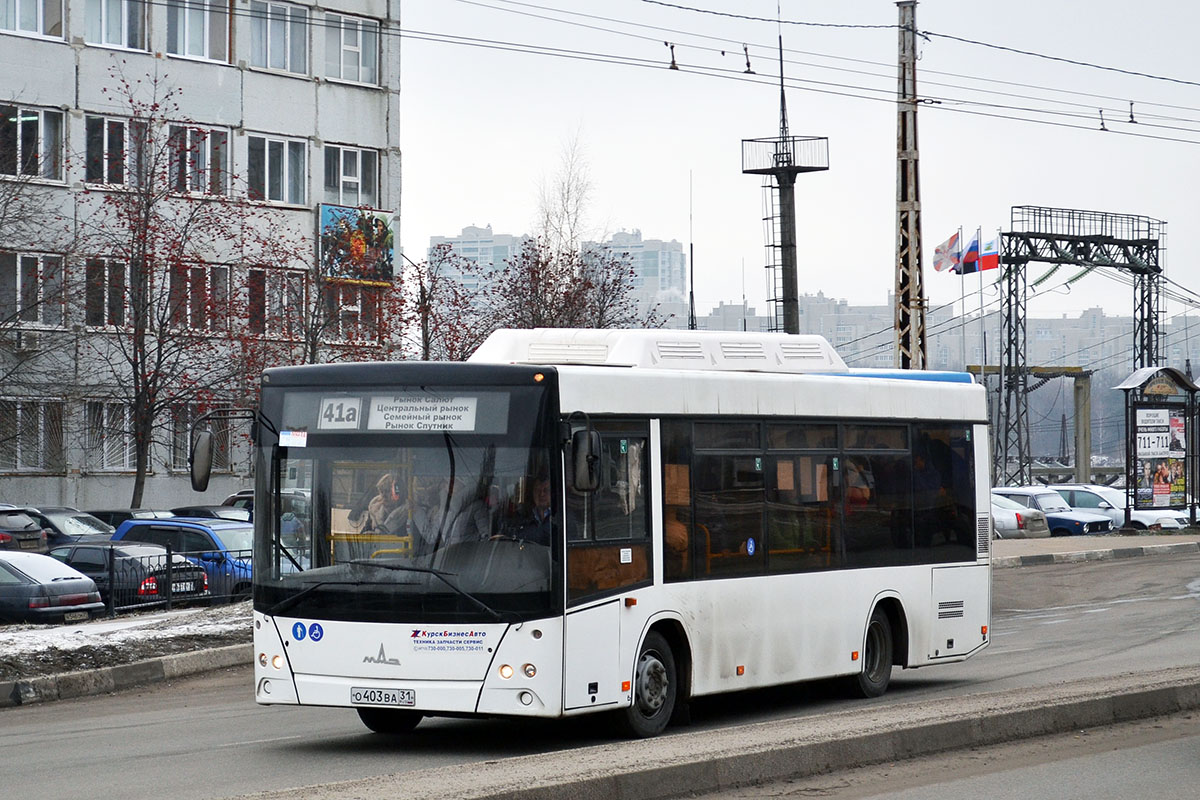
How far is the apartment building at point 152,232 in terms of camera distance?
4031cm

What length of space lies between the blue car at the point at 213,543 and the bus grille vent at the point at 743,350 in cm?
1165

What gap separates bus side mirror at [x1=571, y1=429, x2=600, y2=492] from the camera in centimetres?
1034

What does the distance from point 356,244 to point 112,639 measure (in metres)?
28.2

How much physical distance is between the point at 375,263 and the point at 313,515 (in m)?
35.0

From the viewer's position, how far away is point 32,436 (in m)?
40.8

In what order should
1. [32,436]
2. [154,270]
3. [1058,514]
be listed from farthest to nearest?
[1058,514] → [32,436] → [154,270]

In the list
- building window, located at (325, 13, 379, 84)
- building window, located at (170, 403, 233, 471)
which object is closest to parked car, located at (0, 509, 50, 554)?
building window, located at (170, 403, 233, 471)

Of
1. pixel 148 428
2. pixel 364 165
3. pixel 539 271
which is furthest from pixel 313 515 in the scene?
pixel 364 165

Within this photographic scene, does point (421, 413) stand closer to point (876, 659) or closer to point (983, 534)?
point (876, 659)

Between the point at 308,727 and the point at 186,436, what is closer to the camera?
the point at 308,727

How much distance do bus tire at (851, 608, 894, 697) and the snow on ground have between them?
7.85 metres

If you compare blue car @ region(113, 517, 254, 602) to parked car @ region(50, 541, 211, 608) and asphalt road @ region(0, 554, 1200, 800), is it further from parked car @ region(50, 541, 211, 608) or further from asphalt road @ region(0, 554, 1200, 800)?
asphalt road @ region(0, 554, 1200, 800)

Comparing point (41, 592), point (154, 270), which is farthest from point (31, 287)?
point (41, 592)

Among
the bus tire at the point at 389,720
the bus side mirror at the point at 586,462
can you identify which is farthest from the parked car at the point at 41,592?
the bus side mirror at the point at 586,462
